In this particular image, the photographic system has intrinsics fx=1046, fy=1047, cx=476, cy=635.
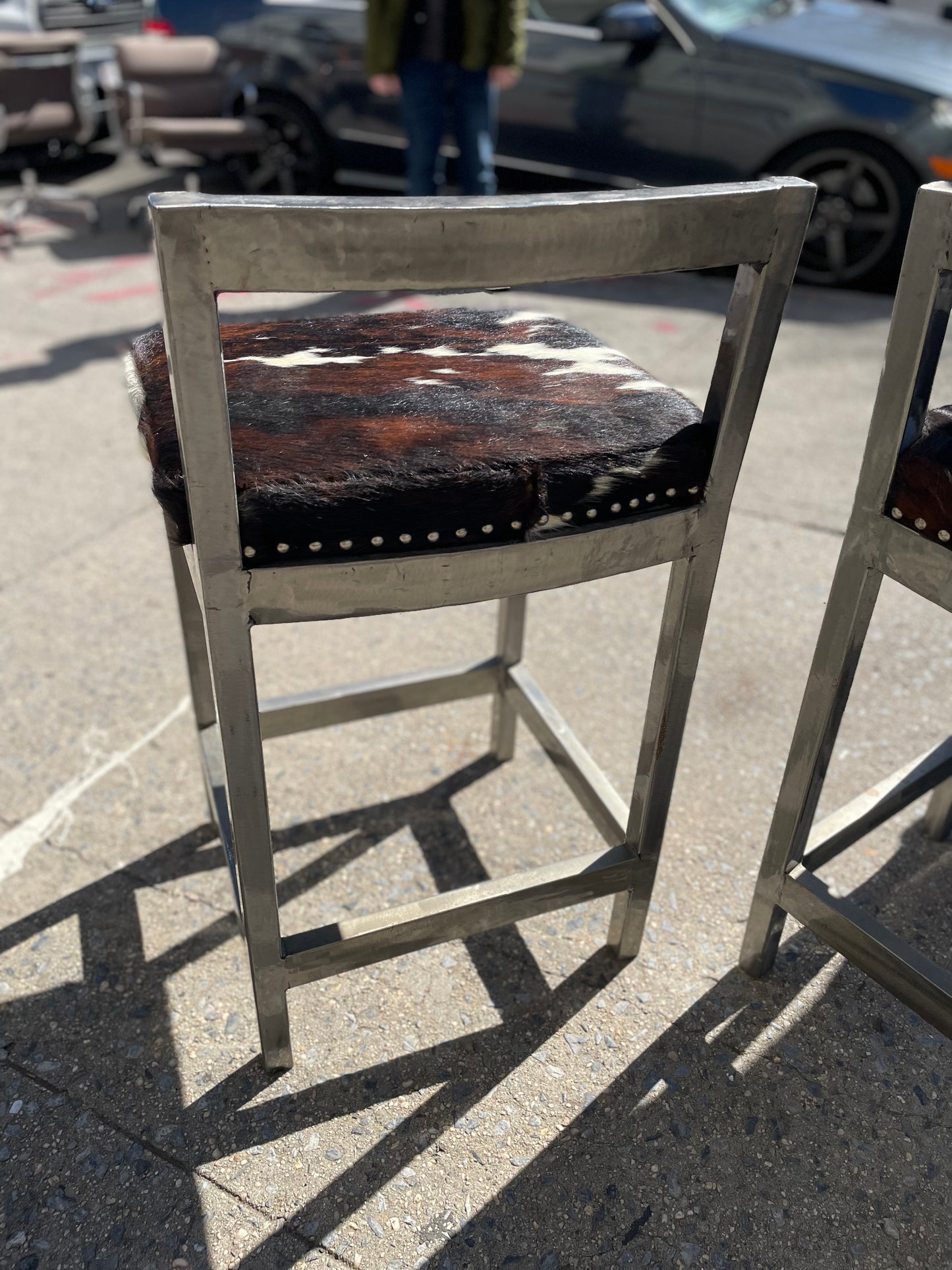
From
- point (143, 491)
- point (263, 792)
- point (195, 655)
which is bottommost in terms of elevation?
point (143, 491)

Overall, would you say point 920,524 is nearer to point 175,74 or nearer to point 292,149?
point 292,149

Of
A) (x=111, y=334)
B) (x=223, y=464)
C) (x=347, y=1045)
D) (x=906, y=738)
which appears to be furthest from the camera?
(x=111, y=334)

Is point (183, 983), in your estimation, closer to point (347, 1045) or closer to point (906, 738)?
point (347, 1045)

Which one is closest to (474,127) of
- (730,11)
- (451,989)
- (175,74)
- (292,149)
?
(730,11)

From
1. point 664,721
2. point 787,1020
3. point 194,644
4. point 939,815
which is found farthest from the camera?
point 939,815

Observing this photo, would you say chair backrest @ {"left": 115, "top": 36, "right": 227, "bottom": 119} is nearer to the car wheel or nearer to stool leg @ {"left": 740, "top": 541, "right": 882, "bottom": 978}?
the car wheel

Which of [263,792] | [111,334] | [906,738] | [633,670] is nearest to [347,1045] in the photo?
[263,792]

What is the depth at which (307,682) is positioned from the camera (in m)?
2.21

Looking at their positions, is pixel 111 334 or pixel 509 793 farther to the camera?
pixel 111 334

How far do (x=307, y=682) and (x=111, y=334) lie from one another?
8.13 feet

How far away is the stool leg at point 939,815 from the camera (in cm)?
179

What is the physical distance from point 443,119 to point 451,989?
389 cm

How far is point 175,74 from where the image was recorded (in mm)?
5574

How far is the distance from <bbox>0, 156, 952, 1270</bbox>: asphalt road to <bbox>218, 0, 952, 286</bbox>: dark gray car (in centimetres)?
257
